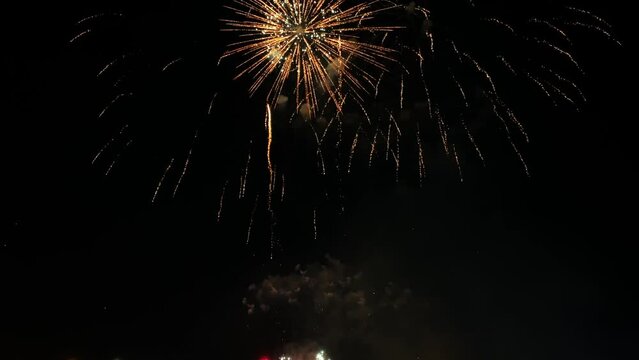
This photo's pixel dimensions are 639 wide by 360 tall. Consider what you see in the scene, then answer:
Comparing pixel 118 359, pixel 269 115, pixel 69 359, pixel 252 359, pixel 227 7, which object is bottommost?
pixel 269 115

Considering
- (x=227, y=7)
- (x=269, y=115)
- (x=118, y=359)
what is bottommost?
(x=269, y=115)

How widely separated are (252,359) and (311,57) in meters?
36.6

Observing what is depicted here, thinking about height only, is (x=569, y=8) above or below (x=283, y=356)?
below

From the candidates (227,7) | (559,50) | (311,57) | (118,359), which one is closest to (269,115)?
(311,57)

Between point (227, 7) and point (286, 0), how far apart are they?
2.96 ft

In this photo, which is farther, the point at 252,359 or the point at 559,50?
the point at 252,359

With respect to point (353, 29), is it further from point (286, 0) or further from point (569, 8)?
point (569, 8)

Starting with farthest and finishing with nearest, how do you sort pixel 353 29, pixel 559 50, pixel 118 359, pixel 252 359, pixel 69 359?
pixel 252 359 → pixel 118 359 → pixel 69 359 → pixel 559 50 → pixel 353 29

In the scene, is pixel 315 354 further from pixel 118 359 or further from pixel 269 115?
pixel 269 115

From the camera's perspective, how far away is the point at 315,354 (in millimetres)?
43500

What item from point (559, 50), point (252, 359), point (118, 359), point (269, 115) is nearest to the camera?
point (559, 50)

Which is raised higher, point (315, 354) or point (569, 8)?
point (315, 354)

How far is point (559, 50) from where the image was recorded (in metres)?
8.20

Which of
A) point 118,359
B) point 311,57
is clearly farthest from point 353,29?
point 118,359
